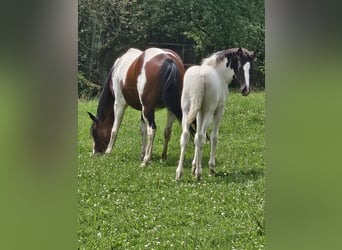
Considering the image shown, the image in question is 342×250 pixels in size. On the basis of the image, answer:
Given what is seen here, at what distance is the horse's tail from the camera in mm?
2320

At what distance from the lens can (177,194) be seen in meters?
2.29

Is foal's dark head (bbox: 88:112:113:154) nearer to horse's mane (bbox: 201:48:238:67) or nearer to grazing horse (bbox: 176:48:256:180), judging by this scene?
grazing horse (bbox: 176:48:256:180)

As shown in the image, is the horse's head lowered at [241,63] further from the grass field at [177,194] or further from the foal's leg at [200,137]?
the foal's leg at [200,137]

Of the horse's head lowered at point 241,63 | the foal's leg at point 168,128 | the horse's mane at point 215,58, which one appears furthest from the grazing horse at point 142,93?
the horse's head lowered at point 241,63

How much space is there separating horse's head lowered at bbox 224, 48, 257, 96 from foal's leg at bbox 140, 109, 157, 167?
40cm

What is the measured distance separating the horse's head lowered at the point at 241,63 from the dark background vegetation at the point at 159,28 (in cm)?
3

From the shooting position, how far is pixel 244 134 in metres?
2.28

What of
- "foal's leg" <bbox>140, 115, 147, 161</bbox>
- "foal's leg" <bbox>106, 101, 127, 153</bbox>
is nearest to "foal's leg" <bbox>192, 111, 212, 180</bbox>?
"foal's leg" <bbox>140, 115, 147, 161</bbox>

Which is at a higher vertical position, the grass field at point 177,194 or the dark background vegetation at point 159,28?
the dark background vegetation at point 159,28

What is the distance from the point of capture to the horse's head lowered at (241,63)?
227cm

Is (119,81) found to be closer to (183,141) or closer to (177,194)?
(183,141)

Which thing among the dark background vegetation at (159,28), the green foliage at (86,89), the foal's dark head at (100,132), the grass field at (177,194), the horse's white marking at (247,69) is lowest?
the grass field at (177,194)
